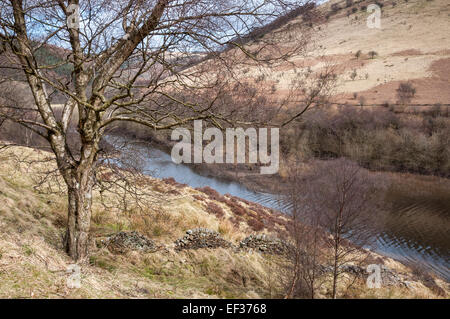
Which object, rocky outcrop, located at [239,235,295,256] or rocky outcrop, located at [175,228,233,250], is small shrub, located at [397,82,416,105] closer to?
rocky outcrop, located at [239,235,295,256]

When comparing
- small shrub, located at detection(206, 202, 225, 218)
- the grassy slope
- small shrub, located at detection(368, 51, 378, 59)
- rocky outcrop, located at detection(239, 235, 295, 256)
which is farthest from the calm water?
small shrub, located at detection(368, 51, 378, 59)

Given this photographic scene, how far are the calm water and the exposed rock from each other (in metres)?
3.10

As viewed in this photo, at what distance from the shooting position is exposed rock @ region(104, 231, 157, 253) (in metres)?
6.40

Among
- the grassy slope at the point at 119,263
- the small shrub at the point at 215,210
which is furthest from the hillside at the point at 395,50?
the grassy slope at the point at 119,263

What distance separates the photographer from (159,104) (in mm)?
4660

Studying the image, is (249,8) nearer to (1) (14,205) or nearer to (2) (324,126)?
(1) (14,205)

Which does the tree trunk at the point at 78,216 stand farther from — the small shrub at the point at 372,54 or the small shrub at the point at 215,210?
the small shrub at the point at 372,54

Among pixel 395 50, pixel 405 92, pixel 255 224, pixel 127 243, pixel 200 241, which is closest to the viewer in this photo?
pixel 127 243

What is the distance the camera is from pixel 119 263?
5.74 meters

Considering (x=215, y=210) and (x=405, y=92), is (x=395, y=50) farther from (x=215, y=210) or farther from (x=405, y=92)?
(x=215, y=210)

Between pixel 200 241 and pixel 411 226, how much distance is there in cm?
1388

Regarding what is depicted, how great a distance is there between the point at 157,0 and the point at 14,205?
5914mm

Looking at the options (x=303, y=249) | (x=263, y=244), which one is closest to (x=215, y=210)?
(x=263, y=244)
